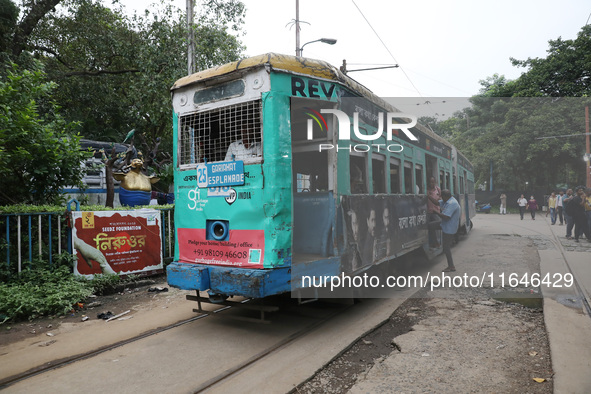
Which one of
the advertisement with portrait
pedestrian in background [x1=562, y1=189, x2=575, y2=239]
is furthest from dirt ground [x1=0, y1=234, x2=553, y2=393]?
pedestrian in background [x1=562, y1=189, x2=575, y2=239]

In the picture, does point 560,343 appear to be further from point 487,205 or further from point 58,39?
point 487,205

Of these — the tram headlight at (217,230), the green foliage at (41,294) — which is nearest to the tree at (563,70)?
the tram headlight at (217,230)

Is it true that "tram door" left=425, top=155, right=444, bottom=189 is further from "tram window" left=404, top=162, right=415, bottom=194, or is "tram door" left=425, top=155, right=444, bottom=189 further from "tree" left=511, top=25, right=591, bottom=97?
"tree" left=511, top=25, right=591, bottom=97

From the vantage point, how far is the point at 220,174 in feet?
15.4

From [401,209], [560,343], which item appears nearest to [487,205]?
[401,209]

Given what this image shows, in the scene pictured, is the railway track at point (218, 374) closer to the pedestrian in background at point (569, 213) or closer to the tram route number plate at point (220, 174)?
the tram route number plate at point (220, 174)

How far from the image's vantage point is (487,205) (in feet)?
95.1

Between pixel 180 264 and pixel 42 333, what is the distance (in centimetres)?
184

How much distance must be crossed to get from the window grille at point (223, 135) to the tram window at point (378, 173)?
2034 millimetres

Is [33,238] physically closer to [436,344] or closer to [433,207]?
[436,344]

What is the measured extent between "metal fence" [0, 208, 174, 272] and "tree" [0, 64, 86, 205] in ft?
2.67

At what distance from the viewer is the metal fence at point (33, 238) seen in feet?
19.6

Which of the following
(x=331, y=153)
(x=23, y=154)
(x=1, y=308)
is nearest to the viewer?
(x=331, y=153)

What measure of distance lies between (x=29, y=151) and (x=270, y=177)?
186 inches
